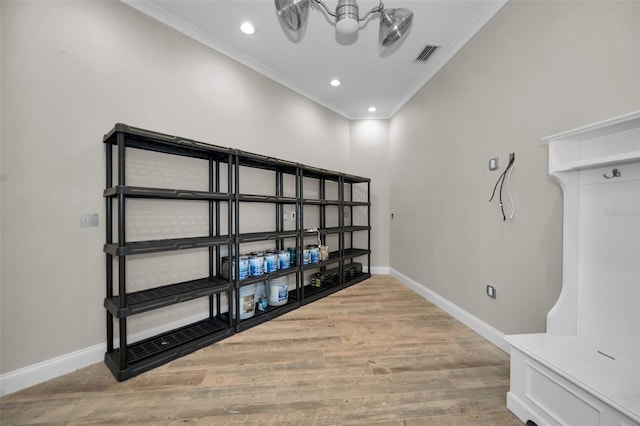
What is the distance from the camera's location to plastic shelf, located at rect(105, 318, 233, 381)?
1714mm

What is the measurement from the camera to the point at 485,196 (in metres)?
2.22

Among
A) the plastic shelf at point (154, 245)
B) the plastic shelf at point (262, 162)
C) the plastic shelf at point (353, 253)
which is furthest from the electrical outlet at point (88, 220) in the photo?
the plastic shelf at point (353, 253)

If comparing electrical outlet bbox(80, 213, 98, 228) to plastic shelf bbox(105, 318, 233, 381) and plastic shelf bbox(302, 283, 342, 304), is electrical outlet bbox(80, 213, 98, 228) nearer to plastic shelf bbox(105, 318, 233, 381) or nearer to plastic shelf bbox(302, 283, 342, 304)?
plastic shelf bbox(105, 318, 233, 381)

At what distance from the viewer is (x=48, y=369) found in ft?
5.43

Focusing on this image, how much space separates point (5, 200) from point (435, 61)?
3864mm

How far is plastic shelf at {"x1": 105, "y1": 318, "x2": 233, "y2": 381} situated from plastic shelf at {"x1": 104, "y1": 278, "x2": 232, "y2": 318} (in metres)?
0.36

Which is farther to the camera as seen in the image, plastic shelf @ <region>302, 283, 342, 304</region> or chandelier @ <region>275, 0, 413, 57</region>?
plastic shelf @ <region>302, 283, 342, 304</region>

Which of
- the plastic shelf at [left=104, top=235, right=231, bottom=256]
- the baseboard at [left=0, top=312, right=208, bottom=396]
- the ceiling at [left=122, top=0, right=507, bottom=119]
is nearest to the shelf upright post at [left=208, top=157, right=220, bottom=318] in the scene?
the plastic shelf at [left=104, top=235, right=231, bottom=256]

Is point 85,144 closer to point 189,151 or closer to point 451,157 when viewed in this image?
point 189,151

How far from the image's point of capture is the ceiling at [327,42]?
2.10 m

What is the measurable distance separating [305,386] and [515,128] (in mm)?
2405

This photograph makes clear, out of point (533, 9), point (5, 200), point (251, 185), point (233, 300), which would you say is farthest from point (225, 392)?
point (533, 9)

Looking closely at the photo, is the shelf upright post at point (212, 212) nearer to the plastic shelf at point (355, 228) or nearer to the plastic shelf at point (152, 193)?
the plastic shelf at point (152, 193)

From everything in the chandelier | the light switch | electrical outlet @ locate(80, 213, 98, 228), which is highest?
the chandelier
